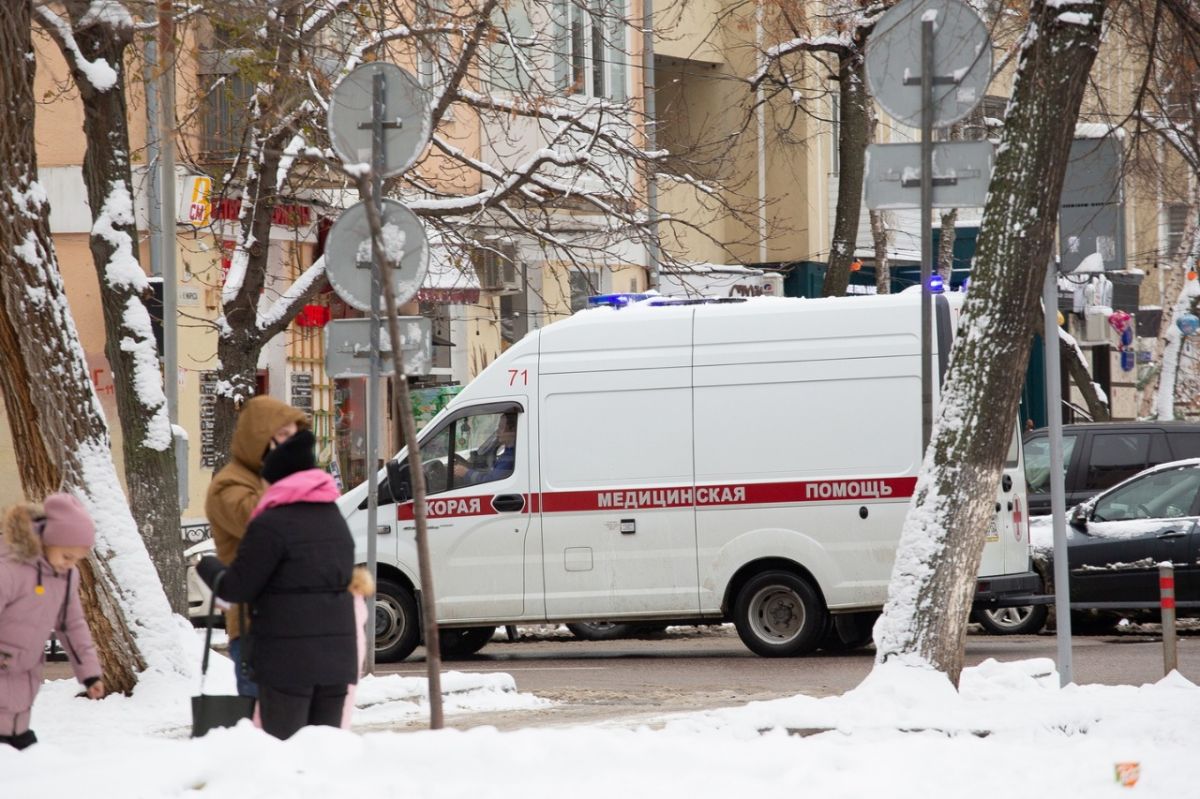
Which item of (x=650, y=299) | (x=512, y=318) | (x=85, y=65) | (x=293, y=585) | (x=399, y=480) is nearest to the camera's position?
(x=293, y=585)

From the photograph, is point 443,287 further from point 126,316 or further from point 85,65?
point 85,65

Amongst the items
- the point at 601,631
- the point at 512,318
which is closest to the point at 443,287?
the point at 512,318

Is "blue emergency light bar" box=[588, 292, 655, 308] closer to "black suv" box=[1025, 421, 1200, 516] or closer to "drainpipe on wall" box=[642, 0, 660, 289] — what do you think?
"drainpipe on wall" box=[642, 0, 660, 289]

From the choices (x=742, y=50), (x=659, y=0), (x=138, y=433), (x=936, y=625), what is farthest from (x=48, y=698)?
(x=742, y=50)

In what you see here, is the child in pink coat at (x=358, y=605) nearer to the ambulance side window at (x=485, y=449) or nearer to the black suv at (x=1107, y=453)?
the ambulance side window at (x=485, y=449)

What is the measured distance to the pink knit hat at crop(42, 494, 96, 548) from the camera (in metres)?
7.32

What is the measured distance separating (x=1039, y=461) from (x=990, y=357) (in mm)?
8478

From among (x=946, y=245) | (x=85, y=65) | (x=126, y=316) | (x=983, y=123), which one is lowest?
(x=126, y=316)

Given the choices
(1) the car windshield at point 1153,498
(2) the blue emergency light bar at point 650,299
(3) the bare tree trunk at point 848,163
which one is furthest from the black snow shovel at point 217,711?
(3) the bare tree trunk at point 848,163

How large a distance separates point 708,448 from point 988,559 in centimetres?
230

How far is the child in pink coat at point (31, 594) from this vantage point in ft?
23.7

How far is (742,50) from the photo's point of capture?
107 feet

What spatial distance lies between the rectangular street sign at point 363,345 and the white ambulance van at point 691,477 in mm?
4386

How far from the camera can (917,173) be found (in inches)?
389
